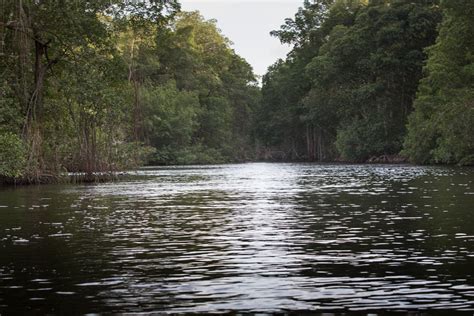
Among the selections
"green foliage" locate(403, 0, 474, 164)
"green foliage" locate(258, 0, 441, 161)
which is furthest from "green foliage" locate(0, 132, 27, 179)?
"green foliage" locate(258, 0, 441, 161)

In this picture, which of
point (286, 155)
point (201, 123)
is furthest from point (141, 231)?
point (286, 155)

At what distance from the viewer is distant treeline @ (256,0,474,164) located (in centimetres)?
6262

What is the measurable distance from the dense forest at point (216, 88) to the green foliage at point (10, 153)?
82mm

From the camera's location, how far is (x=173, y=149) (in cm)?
10138

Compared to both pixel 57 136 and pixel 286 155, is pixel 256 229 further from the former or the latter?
pixel 286 155

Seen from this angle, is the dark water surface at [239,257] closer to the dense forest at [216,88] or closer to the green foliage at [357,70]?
the dense forest at [216,88]

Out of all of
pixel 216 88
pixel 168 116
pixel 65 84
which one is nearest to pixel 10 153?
pixel 65 84

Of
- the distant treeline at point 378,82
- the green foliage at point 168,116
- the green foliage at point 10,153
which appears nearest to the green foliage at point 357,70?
the distant treeline at point 378,82

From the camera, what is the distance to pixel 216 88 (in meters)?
124

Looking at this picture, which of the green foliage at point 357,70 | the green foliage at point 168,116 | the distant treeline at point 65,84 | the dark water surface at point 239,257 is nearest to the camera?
the dark water surface at point 239,257

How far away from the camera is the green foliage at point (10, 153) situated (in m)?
32.1

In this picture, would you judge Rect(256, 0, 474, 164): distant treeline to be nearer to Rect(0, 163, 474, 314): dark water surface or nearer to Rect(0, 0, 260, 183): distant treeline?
Rect(0, 0, 260, 183): distant treeline

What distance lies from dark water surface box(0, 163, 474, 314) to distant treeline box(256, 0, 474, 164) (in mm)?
40107

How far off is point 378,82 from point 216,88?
42.3 m
